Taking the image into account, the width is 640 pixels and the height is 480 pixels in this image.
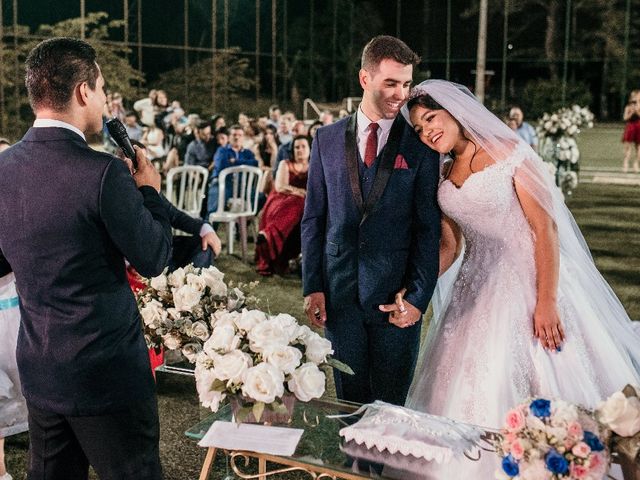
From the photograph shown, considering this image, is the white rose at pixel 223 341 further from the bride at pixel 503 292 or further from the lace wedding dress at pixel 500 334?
the lace wedding dress at pixel 500 334

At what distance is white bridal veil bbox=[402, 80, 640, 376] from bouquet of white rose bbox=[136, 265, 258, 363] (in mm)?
920

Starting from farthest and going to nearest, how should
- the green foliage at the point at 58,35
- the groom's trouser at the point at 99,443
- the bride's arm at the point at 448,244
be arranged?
1. the green foliage at the point at 58,35
2. the bride's arm at the point at 448,244
3. the groom's trouser at the point at 99,443

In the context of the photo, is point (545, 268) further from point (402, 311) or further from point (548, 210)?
point (402, 311)

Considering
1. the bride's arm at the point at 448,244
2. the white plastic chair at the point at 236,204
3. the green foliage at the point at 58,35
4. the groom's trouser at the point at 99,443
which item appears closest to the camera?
the groom's trouser at the point at 99,443

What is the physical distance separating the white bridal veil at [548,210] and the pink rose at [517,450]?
1268mm

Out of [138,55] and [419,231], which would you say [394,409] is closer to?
[419,231]

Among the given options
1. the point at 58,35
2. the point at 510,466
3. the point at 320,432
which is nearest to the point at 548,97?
the point at 58,35

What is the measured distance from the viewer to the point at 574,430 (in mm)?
1839

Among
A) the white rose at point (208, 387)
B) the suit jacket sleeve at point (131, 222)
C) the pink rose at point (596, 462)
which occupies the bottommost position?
the white rose at point (208, 387)

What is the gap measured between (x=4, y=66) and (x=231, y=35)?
24.8ft

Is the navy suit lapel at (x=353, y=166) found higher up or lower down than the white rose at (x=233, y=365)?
higher up

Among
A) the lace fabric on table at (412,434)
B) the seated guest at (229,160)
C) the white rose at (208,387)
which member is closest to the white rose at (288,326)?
the white rose at (208,387)

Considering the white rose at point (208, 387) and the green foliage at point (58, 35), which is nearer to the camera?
the white rose at point (208, 387)

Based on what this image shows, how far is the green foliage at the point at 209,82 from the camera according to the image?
1733cm
